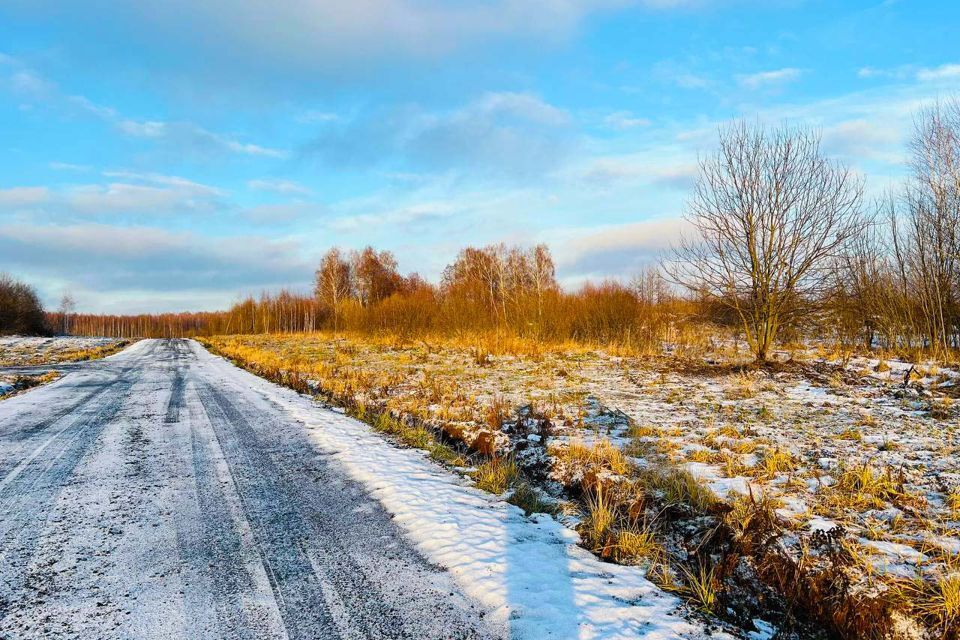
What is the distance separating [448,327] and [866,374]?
19349mm

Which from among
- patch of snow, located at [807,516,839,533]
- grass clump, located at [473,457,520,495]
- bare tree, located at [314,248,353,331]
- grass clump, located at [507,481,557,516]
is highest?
bare tree, located at [314,248,353,331]

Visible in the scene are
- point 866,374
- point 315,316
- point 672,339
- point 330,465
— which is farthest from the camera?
point 315,316

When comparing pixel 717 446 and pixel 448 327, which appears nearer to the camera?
pixel 717 446

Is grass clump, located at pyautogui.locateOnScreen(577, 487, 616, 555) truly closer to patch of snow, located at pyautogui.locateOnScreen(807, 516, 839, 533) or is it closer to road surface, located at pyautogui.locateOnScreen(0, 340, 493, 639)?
road surface, located at pyautogui.locateOnScreen(0, 340, 493, 639)

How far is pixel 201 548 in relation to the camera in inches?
143

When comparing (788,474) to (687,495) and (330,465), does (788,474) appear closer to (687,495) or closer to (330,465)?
(687,495)

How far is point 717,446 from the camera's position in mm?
6105

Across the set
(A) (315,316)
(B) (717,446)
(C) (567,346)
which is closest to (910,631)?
(B) (717,446)

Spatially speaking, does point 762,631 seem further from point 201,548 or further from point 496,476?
point 201,548

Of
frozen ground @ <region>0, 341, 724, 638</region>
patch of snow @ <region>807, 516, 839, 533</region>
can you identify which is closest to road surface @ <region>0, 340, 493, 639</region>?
frozen ground @ <region>0, 341, 724, 638</region>

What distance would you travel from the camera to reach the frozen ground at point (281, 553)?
283 cm

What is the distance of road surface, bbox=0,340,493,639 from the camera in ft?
9.20

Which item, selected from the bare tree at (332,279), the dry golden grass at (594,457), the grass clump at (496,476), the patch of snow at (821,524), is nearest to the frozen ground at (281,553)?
the grass clump at (496,476)

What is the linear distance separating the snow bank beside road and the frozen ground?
0.01 metres
